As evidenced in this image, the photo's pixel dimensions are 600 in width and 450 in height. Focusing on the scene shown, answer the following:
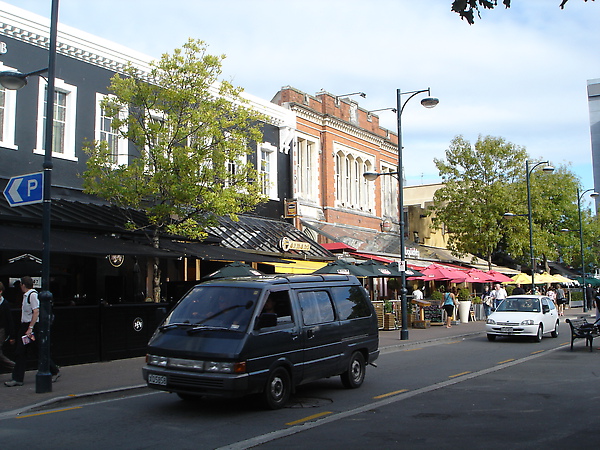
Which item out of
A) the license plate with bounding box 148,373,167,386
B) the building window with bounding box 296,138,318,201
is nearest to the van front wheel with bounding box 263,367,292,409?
the license plate with bounding box 148,373,167,386

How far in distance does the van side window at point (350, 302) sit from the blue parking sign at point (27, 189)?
524 cm

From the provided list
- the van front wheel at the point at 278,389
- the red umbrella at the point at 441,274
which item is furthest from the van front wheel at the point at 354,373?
the red umbrella at the point at 441,274

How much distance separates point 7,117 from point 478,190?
28.2 metres

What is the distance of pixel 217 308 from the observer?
917 cm

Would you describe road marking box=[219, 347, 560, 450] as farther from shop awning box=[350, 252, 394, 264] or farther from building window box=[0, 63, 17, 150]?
shop awning box=[350, 252, 394, 264]

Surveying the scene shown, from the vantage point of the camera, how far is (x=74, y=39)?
59.3 feet

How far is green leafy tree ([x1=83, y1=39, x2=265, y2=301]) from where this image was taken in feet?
51.7

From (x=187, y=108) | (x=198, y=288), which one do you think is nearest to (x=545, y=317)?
(x=187, y=108)

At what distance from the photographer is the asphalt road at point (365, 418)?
7168 mm

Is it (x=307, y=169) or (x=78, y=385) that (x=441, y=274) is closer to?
(x=307, y=169)

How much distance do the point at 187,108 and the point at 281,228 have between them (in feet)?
32.0

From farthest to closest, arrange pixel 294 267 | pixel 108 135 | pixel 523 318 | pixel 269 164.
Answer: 1. pixel 269 164
2. pixel 294 267
3. pixel 523 318
4. pixel 108 135

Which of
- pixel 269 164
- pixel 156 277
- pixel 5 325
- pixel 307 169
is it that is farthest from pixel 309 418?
pixel 307 169

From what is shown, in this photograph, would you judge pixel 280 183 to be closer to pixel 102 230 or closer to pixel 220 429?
pixel 102 230
